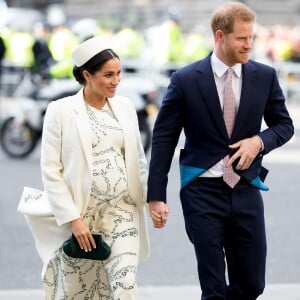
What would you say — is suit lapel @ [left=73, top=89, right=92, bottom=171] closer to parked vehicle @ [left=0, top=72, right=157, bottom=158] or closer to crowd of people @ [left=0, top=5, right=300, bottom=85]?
parked vehicle @ [left=0, top=72, right=157, bottom=158]

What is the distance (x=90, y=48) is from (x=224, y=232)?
3.42ft

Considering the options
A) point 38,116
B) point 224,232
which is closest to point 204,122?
point 224,232

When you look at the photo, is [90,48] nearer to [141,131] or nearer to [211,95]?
[211,95]

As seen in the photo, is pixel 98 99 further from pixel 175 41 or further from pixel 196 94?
pixel 175 41

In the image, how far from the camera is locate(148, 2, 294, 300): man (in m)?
5.06

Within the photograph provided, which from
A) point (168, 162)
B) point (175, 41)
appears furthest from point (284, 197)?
point (175, 41)

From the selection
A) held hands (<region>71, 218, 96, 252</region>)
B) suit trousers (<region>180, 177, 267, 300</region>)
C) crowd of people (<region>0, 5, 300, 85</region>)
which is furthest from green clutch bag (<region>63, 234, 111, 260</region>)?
crowd of people (<region>0, 5, 300, 85</region>)

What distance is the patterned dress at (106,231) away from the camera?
5.00 metres

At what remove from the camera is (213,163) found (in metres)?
5.07

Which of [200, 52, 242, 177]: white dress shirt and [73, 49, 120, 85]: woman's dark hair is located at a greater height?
[73, 49, 120, 85]: woman's dark hair

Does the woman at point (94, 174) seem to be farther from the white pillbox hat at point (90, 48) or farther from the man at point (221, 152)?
the man at point (221, 152)

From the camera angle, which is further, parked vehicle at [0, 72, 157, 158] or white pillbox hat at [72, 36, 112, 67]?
parked vehicle at [0, 72, 157, 158]

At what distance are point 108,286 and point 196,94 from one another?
3.21ft

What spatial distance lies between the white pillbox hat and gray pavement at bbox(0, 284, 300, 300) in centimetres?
203
